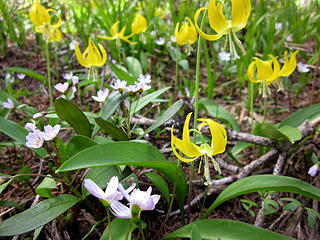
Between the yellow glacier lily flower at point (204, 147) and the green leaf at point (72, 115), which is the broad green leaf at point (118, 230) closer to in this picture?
the yellow glacier lily flower at point (204, 147)

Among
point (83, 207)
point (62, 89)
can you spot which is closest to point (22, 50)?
point (62, 89)

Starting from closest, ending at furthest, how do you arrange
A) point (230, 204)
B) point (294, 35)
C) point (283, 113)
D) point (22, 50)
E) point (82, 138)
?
1. point (82, 138)
2. point (230, 204)
3. point (283, 113)
4. point (294, 35)
5. point (22, 50)

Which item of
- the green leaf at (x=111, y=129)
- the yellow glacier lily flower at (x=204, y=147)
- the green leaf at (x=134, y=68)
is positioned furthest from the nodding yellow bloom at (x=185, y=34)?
the yellow glacier lily flower at (x=204, y=147)

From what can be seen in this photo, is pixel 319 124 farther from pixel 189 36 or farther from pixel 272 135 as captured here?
pixel 189 36

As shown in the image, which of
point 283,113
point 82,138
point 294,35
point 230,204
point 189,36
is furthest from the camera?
point 294,35

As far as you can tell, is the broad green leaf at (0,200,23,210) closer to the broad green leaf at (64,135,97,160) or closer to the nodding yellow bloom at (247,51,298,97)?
the broad green leaf at (64,135,97,160)

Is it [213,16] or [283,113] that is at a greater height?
[213,16]

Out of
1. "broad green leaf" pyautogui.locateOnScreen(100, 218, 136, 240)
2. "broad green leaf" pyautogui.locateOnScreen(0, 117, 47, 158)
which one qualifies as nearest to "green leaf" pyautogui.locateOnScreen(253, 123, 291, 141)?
"broad green leaf" pyautogui.locateOnScreen(100, 218, 136, 240)
